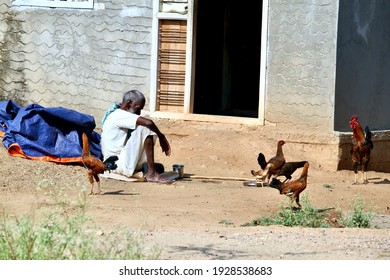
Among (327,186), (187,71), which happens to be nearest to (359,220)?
(327,186)

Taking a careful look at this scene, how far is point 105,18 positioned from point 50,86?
137cm

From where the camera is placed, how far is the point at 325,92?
14.2 meters

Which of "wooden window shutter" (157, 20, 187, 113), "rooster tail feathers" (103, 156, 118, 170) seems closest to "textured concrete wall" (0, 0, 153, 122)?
"wooden window shutter" (157, 20, 187, 113)

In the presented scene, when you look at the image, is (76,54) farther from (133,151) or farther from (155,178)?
(155,178)

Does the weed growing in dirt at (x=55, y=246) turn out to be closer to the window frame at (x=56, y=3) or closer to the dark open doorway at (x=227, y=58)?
the window frame at (x=56, y=3)

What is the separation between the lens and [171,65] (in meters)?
15.2

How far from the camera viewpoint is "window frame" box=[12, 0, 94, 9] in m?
15.4

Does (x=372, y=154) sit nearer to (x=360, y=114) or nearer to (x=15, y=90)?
(x=360, y=114)

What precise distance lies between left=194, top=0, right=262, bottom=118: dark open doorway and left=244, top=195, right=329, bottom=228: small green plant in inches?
278

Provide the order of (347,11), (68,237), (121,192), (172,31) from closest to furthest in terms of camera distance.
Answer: (68,237), (121,192), (347,11), (172,31)

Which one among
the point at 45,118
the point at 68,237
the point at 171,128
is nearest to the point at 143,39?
the point at 171,128

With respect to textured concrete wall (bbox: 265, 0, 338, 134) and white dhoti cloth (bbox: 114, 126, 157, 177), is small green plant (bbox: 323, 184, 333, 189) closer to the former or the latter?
textured concrete wall (bbox: 265, 0, 338, 134)

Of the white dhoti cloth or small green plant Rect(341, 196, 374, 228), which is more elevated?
the white dhoti cloth

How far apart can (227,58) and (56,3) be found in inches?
148
